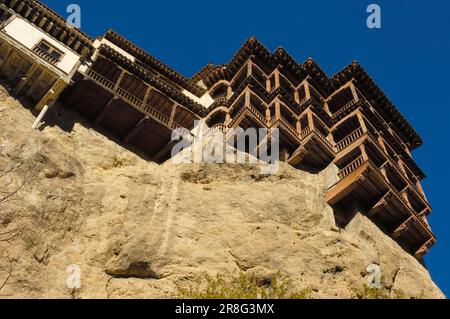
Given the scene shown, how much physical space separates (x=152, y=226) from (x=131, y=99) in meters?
11.0

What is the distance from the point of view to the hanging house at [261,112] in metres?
29.1

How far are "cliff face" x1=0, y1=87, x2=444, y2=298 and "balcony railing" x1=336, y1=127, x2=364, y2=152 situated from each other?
4.22 meters

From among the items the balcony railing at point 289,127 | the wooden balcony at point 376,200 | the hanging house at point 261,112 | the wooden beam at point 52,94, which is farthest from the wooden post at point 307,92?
the wooden beam at point 52,94

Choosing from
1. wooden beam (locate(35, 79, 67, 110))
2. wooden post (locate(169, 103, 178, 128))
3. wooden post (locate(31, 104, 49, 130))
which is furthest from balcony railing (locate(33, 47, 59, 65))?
wooden post (locate(169, 103, 178, 128))

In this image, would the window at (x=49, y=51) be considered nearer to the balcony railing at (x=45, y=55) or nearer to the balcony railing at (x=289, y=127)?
the balcony railing at (x=45, y=55)

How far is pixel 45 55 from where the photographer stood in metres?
29.5

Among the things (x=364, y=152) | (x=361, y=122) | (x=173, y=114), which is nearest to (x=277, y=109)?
(x=361, y=122)

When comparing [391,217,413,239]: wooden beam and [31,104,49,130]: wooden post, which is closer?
[31,104,49,130]: wooden post

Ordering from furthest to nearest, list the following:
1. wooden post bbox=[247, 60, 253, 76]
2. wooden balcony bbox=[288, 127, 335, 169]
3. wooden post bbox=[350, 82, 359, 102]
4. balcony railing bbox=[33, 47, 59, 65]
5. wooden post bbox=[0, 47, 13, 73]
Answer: wooden post bbox=[247, 60, 253, 76]
wooden post bbox=[350, 82, 359, 102]
wooden balcony bbox=[288, 127, 335, 169]
balcony railing bbox=[33, 47, 59, 65]
wooden post bbox=[0, 47, 13, 73]

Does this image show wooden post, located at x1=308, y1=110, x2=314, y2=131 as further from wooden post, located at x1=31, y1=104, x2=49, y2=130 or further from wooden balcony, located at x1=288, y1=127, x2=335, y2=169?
wooden post, located at x1=31, y1=104, x2=49, y2=130

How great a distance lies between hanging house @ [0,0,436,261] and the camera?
29.1 metres

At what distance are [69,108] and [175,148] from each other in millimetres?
7340

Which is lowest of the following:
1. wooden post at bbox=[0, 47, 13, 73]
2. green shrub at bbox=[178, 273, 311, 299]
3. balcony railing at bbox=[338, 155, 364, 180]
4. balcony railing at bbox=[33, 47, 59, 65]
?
green shrub at bbox=[178, 273, 311, 299]
